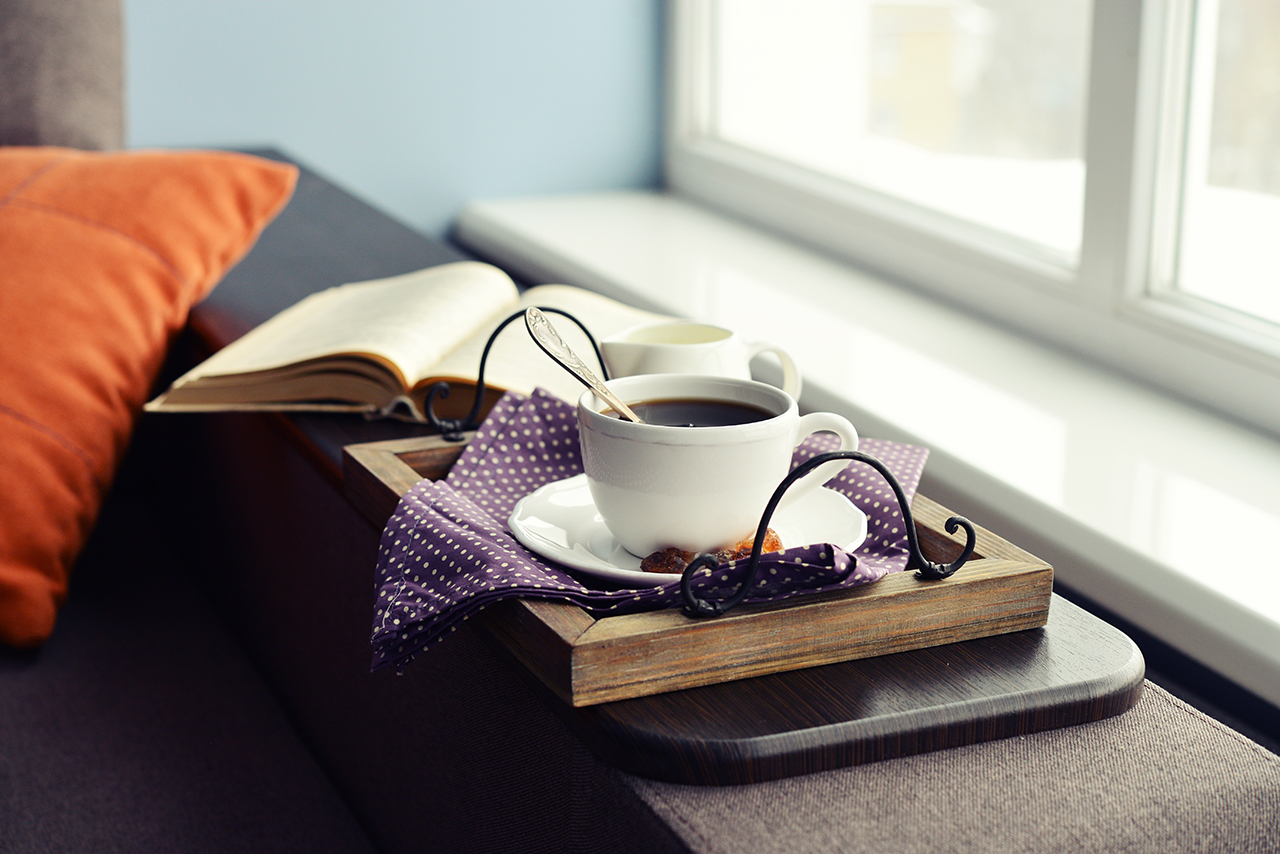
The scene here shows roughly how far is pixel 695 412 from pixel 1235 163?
683 mm

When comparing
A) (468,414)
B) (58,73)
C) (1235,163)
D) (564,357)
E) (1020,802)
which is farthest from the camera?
(58,73)

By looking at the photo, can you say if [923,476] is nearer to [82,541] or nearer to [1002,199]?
[1002,199]

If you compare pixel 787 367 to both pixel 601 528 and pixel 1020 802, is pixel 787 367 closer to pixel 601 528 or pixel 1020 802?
pixel 601 528

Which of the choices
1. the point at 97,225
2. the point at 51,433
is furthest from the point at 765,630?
the point at 97,225

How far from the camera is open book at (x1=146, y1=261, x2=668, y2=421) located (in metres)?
0.78

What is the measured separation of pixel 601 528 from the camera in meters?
0.53

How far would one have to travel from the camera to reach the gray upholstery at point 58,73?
1.24 meters

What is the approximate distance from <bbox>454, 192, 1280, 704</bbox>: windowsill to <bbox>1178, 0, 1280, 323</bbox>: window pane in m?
0.11

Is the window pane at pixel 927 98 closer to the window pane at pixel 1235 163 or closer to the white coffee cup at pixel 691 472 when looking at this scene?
the window pane at pixel 1235 163

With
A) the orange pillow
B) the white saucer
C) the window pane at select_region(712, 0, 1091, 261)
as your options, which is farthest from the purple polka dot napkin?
the window pane at select_region(712, 0, 1091, 261)

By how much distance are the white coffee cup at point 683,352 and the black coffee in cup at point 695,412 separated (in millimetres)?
83

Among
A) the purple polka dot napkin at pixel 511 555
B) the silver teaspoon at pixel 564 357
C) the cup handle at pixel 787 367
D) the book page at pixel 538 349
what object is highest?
the silver teaspoon at pixel 564 357

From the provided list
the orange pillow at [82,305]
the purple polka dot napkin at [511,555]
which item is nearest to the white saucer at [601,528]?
the purple polka dot napkin at [511,555]

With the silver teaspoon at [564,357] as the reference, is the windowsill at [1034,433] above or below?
below
